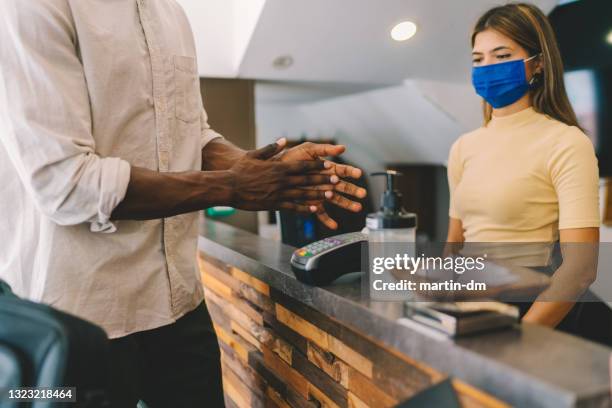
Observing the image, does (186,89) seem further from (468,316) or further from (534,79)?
(534,79)

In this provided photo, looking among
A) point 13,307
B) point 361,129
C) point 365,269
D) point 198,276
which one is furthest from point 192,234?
point 361,129

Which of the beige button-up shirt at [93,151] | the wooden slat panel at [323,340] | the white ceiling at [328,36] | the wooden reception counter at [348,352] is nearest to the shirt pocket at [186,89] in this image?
the beige button-up shirt at [93,151]

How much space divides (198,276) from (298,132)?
425 cm

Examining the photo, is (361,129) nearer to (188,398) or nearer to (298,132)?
(298,132)

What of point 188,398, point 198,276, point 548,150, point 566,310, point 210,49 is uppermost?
point 210,49

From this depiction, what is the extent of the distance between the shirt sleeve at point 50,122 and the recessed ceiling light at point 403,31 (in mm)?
2369

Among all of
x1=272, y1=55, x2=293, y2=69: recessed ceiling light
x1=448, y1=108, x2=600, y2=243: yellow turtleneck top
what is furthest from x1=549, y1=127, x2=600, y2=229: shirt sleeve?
x1=272, y1=55, x2=293, y2=69: recessed ceiling light

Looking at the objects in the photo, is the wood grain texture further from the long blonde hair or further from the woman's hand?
the long blonde hair

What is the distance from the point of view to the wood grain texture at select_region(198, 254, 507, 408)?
974 mm

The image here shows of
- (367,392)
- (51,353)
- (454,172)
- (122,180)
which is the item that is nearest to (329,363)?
(367,392)

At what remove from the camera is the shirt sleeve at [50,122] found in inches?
37.4

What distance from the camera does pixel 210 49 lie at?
3.13 metres

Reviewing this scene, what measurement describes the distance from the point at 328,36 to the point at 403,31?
0.44 meters

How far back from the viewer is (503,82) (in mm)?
1655
